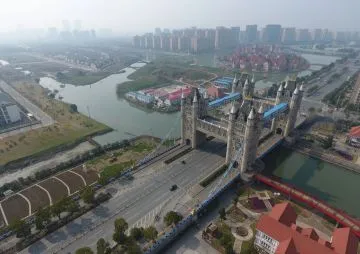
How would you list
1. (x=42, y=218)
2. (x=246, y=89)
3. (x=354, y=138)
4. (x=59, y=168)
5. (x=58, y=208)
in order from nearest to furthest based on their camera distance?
(x=42, y=218) < (x=58, y=208) < (x=59, y=168) < (x=354, y=138) < (x=246, y=89)

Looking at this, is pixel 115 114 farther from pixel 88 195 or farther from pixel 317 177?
pixel 317 177

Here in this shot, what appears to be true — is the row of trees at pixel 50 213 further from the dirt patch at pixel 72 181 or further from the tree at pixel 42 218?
the dirt patch at pixel 72 181

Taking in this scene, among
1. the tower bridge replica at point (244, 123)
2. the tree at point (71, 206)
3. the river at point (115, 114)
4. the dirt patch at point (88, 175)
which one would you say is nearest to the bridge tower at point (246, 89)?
the tower bridge replica at point (244, 123)

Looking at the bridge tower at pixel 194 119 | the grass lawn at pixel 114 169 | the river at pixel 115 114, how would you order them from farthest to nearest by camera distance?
the river at pixel 115 114 < the bridge tower at pixel 194 119 < the grass lawn at pixel 114 169

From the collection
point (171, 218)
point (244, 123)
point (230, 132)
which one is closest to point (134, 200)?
point (171, 218)

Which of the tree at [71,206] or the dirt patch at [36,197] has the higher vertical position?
the tree at [71,206]

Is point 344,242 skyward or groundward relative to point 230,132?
groundward

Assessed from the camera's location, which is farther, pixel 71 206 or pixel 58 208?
pixel 71 206
